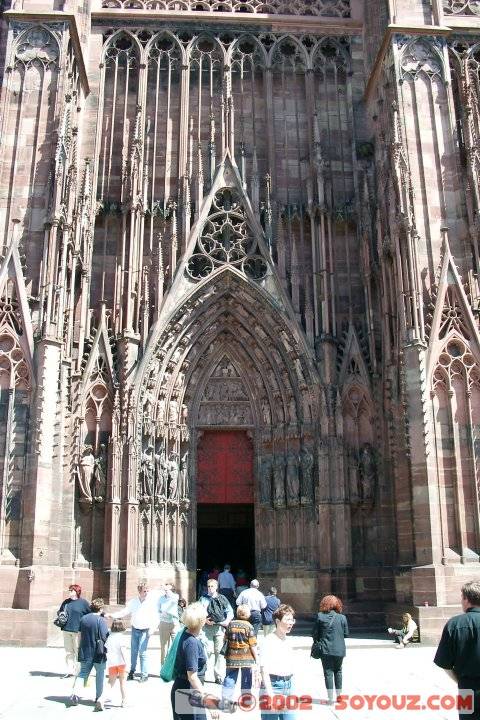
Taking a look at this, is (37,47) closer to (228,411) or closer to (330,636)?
(228,411)

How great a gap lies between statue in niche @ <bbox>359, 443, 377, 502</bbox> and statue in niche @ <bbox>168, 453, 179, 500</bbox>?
16.7 feet

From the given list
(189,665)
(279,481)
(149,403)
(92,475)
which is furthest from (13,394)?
(189,665)

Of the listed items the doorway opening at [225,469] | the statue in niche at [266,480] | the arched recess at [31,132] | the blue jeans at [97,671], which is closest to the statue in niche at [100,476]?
the doorway opening at [225,469]

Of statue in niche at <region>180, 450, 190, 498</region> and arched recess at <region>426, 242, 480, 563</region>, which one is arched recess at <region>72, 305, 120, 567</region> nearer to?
statue in niche at <region>180, 450, 190, 498</region>

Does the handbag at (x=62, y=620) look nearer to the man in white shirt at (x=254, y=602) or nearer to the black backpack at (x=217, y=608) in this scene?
the black backpack at (x=217, y=608)

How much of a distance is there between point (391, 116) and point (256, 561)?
42.8 ft

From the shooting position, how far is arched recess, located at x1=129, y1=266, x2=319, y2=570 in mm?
20859

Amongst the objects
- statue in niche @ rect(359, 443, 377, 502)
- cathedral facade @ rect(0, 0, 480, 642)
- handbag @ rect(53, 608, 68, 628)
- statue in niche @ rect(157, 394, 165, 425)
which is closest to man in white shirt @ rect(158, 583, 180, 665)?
handbag @ rect(53, 608, 68, 628)

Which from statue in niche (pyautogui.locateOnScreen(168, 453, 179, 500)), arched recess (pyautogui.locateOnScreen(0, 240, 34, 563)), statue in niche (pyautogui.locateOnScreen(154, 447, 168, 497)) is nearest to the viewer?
arched recess (pyautogui.locateOnScreen(0, 240, 34, 563))

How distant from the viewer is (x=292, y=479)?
21125 millimetres

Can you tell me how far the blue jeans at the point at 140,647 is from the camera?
39.0 feet

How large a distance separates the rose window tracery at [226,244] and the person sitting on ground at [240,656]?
605 inches

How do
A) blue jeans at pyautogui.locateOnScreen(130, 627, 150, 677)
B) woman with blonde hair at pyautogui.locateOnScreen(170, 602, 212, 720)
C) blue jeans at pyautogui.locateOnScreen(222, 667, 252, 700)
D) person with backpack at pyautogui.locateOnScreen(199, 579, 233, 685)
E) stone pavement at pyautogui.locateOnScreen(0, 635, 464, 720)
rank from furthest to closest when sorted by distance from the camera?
person with backpack at pyautogui.locateOnScreen(199, 579, 233, 685) → blue jeans at pyautogui.locateOnScreen(130, 627, 150, 677) → stone pavement at pyautogui.locateOnScreen(0, 635, 464, 720) → blue jeans at pyautogui.locateOnScreen(222, 667, 252, 700) → woman with blonde hair at pyautogui.locateOnScreen(170, 602, 212, 720)

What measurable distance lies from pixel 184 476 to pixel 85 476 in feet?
10.1
